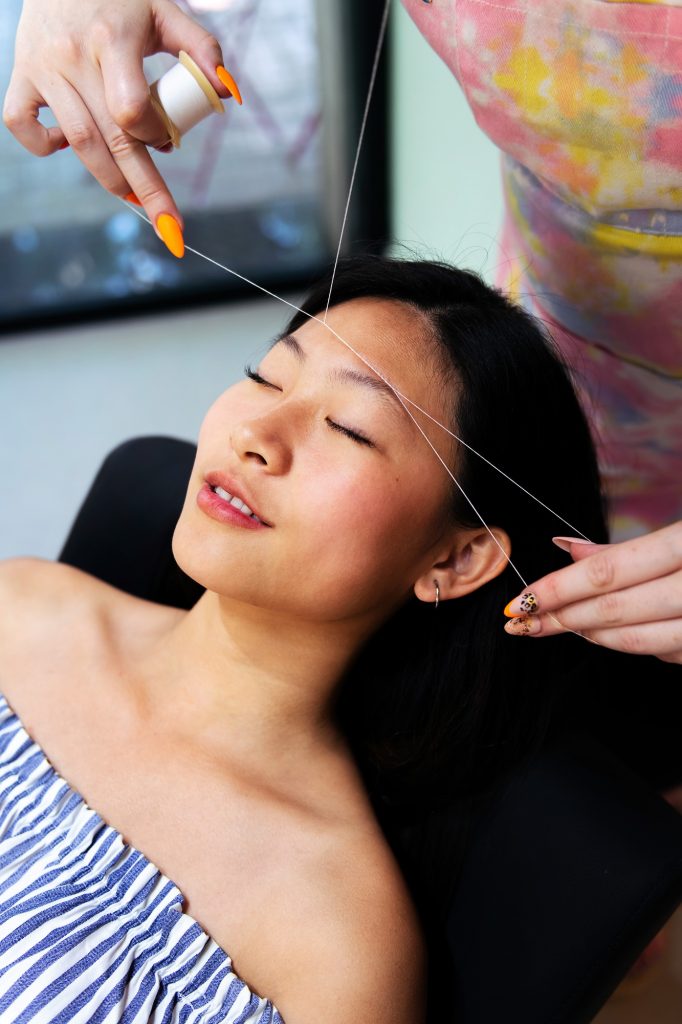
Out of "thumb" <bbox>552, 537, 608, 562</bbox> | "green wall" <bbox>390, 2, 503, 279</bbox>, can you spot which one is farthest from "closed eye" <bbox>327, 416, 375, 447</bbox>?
"green wall" <bbox>390, 2, 503, 279</bbox>

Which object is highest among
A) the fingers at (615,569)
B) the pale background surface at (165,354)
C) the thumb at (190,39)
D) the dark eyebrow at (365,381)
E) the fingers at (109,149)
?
the thumb at (190,39)

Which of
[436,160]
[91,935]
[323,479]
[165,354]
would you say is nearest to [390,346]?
[323,479]

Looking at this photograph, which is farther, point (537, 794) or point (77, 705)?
point (77, 705)

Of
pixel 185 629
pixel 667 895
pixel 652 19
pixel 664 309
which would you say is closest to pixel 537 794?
pixel 667 895

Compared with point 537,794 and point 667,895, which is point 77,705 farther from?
point 667,895

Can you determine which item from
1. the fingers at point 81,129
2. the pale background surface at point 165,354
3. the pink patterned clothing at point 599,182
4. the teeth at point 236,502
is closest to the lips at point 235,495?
the teeth at point 236,502

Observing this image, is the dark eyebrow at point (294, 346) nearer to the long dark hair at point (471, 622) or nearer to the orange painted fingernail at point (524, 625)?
the long dark hair at point (471, 622)

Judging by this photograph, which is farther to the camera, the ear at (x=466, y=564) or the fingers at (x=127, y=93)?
the ear at (x=466, y=564)

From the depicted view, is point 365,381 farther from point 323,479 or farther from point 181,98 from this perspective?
point 181,98

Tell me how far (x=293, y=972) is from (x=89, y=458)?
2163mm

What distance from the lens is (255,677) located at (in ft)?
4.17

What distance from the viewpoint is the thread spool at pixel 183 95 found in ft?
3.59

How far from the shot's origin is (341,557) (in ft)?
3.68

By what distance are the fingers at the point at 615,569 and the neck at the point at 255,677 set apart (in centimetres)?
31
